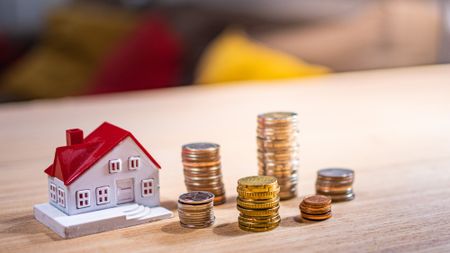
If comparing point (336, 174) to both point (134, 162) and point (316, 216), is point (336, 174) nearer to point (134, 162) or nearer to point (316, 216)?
point (316, 216)

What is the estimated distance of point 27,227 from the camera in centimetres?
153

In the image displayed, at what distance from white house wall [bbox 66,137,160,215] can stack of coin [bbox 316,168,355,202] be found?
1.19 ft

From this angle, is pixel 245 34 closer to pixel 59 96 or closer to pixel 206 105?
pixel 59 96

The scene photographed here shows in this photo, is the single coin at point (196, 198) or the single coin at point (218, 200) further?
the single coin at point (218, 200)

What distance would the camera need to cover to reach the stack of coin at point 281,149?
66.1 inches

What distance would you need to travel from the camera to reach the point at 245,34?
15.1 ft

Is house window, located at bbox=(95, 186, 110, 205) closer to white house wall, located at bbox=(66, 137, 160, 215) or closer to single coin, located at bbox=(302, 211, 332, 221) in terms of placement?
white house wall, located at bbox=(66, 137, 160, 215)

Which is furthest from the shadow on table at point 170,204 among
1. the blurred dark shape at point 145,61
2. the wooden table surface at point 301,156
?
the blurred dark shape at point 145,61

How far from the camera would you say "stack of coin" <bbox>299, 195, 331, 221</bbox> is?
4.92ft

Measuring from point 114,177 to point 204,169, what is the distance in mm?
207

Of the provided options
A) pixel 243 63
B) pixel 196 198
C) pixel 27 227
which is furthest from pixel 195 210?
pixel 243 63

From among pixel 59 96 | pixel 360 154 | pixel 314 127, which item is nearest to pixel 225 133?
pixel 314 127

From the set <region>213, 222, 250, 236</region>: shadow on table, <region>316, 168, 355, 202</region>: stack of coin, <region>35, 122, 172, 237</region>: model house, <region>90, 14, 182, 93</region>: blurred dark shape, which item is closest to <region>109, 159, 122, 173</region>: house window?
<region>35, 122, 172, 237</region>: model house

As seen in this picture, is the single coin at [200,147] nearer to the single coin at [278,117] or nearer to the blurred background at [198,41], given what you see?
the single coin at [278,117]
